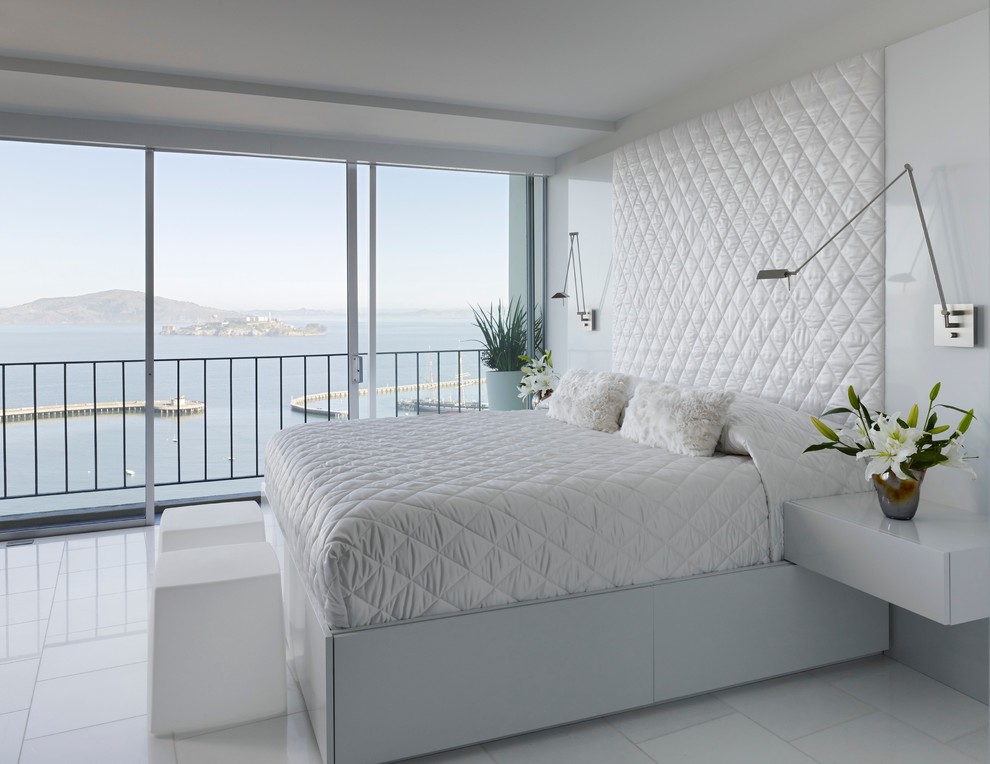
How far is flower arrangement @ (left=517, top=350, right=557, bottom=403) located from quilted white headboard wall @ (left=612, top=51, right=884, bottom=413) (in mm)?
731

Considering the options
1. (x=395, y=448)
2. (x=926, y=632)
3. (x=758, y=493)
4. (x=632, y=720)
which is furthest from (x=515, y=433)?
(x=926, y=632)

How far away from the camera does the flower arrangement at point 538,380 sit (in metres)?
5.34

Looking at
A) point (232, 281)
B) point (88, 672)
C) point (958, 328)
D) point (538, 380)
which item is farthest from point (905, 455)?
point (232, 281)

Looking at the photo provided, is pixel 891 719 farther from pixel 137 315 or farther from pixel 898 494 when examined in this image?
pixel 137 315

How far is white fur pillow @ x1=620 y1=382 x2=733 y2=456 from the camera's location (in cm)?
301

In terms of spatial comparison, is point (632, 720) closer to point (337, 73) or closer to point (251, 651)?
point (251, 651)

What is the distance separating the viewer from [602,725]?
245 centimetres

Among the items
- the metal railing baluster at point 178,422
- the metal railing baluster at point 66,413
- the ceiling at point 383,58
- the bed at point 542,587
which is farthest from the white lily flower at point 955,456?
the metal railing baluster at point 66,413

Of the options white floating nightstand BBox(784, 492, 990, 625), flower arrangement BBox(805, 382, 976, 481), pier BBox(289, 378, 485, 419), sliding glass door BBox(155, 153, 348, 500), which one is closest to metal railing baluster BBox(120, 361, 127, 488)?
sliding glass door BBox(155, 153, 348, 500)

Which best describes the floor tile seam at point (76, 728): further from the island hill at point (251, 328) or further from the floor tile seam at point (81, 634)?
the island hill at point (251, 328)

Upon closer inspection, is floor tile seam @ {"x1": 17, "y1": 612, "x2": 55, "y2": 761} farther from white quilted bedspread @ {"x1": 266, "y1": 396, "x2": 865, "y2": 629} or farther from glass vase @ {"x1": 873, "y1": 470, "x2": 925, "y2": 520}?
glass vase @ {"x1": 873, "y1": 470, "x2": 925, "y2": 520}

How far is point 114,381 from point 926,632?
5.42 metres

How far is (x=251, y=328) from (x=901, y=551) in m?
4.71

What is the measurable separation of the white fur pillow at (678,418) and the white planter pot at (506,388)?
2.32 metres
